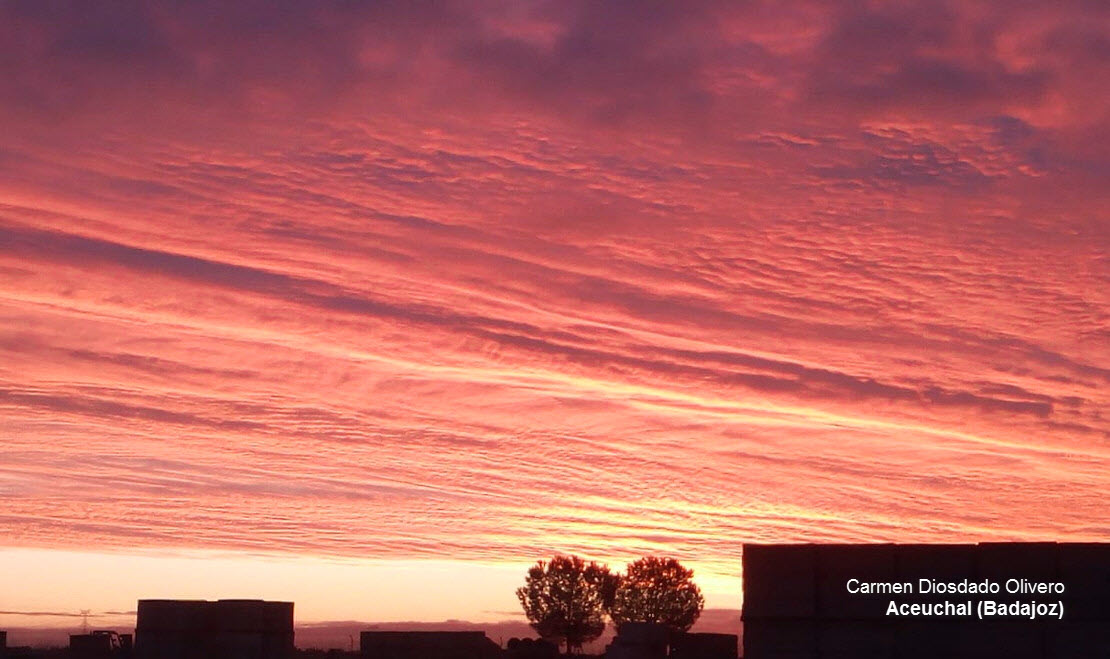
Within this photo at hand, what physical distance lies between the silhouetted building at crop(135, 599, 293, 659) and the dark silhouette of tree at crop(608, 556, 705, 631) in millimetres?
77282

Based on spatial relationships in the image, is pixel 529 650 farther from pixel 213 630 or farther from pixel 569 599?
pixel 569 599

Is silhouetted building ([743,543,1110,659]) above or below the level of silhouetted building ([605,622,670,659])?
above

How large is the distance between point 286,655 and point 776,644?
25482 millimetres

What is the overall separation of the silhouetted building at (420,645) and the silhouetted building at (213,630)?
7.23 metres

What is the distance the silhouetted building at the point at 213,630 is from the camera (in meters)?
61.1

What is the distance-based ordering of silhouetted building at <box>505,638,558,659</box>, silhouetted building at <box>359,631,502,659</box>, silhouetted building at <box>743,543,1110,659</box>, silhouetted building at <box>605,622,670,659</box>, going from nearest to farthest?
silhouetted building at <box>743,543,1110,659</box>
silhouetted building at <box>605,622,670,659</box>
silhouetted building at <box>359,631,502,659</box>
silhouetted building at <box>505,638,558,659</box>

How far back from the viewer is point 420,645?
6888cm

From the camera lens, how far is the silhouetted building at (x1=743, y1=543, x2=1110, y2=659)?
141ft

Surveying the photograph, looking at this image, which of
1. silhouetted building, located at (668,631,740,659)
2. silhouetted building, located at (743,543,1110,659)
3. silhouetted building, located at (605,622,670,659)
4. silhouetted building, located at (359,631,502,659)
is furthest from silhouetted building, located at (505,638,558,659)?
silhouetted building, located at (743,543,1110,659)

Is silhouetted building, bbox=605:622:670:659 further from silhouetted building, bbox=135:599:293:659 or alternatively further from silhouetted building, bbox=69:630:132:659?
silhouetted building, bbox=69:630:132:659

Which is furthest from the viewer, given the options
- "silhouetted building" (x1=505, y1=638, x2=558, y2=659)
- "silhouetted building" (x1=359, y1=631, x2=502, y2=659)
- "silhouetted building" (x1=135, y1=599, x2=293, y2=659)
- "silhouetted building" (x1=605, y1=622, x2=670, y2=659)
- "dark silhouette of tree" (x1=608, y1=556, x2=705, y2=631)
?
"dark silhouette of tree" (x1=608, y1=556, x2=705, y2=631)

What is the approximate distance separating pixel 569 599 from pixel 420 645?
240ft

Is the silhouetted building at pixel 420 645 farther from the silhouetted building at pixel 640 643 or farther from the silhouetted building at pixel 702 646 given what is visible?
the silhouetted building at pixel 640 643

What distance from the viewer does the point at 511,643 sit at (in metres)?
92.6
